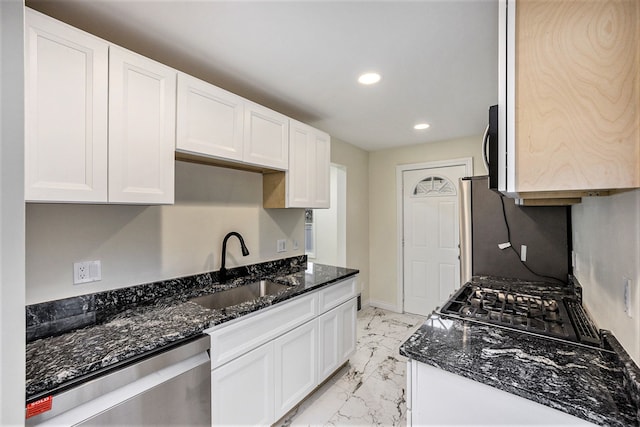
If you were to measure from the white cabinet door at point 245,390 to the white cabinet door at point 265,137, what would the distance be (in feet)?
4.14

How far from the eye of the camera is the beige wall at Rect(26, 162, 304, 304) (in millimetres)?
1399

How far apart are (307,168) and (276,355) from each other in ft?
4.87

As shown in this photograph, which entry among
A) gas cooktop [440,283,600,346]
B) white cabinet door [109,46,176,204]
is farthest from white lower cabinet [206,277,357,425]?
gas cooktop [440,283,600,346]

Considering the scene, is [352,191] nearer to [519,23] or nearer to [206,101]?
[206,101]

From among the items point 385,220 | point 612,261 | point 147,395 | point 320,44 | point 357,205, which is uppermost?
point 320,44

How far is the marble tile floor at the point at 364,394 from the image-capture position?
1.91m

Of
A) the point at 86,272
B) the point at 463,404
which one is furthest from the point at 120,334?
the point at 463,404

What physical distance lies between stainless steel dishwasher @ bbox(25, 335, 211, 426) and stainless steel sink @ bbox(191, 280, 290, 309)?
562 mm

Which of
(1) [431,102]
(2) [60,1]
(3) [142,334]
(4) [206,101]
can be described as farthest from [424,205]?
(2) [60,1]

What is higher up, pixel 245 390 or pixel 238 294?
pixel 238 294

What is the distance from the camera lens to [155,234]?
1805mm

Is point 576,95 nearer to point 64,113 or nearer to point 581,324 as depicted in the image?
point 581,324

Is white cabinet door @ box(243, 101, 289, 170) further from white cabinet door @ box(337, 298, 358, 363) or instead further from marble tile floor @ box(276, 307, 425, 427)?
marble tile floor @ box(276, 307, 425, 427)

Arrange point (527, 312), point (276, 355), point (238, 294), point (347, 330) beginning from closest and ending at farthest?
point (527, 312) → point (276, 355) → point (238, 294) → point (347, 330)
